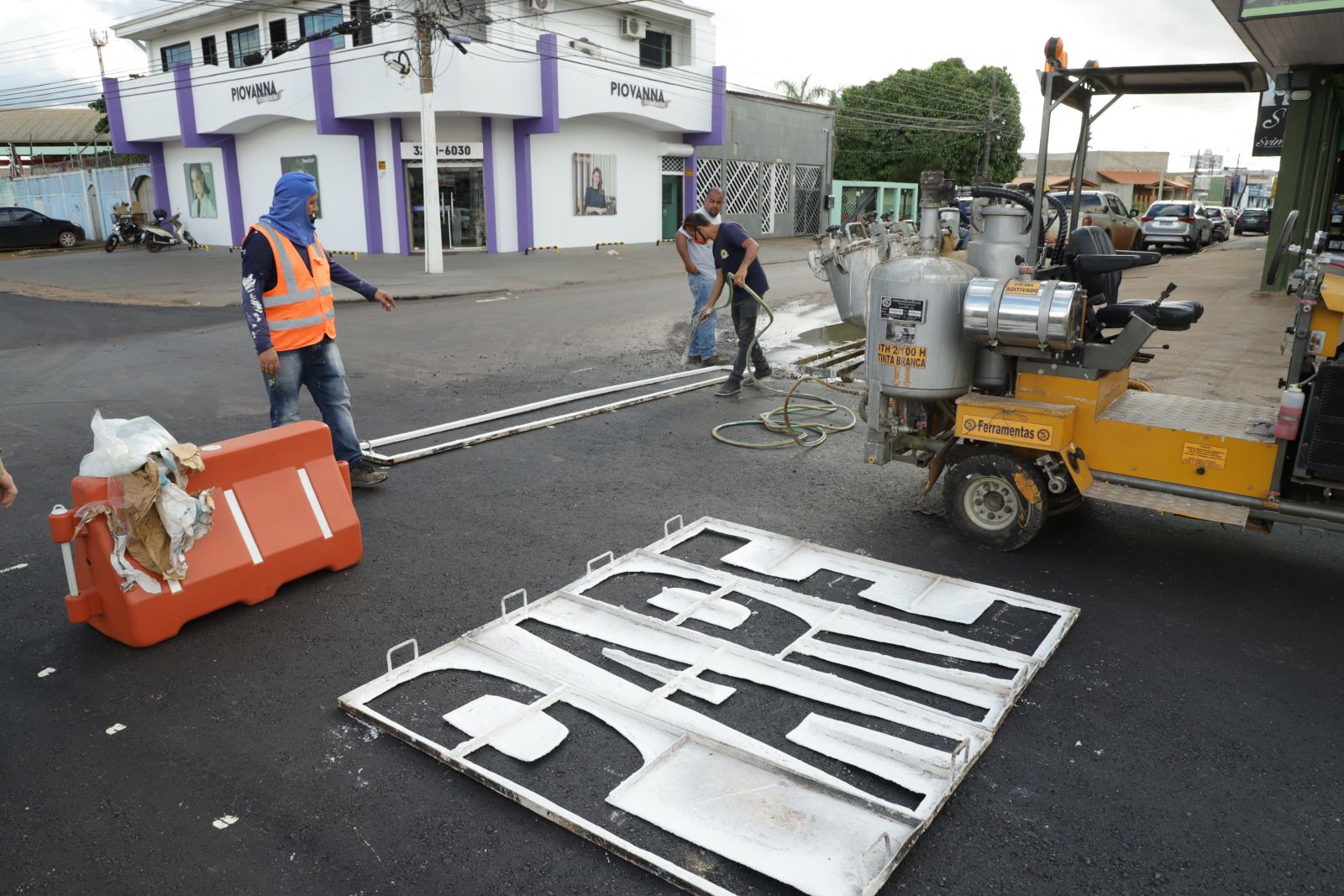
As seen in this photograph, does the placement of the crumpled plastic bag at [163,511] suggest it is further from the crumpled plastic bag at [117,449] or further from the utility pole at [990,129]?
the utility pole at [990,129]

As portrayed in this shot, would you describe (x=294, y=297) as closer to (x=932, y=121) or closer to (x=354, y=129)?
(x=354, y=129)

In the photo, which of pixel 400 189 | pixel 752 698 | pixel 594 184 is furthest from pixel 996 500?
pixel 594 184

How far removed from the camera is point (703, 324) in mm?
10414

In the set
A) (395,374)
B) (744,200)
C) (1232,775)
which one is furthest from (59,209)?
(1232,775)

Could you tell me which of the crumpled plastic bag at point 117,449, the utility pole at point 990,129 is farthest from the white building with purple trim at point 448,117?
the crumpled plastic bag at point 117,449

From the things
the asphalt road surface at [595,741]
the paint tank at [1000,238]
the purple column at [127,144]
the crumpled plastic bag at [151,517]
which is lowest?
the asphalt road surface at [595,741]

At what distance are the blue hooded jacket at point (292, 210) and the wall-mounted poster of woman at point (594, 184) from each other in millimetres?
22976

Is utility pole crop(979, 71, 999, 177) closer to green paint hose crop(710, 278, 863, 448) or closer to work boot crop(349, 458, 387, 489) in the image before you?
green paint hose crop(710, 278, 863, 448)

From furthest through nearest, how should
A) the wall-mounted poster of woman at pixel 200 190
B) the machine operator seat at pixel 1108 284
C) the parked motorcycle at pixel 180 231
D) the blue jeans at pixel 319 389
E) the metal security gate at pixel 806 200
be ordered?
the metal security gate at pixel 806 200 < the wall-mounted poster of woman at pixel 200 190 < the parked motorcycle at pixel 180 231 < the blue jeans at pixel 319 389 < the machine operator seat at pixel 1108 284

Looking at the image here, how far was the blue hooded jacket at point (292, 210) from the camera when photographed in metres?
5.61

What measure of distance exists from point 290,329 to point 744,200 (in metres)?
29.6

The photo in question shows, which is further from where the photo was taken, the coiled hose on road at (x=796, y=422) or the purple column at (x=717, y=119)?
the purple column at (x=717, y=119)

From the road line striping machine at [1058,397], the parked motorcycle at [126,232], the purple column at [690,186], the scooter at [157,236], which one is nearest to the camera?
the road line striping machine at [1058,397]

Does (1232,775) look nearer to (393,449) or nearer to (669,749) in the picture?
(669,749)
